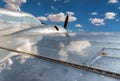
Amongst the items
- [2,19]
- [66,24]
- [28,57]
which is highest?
[28,57]

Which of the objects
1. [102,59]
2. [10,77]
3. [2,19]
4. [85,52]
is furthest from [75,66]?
[2,19]

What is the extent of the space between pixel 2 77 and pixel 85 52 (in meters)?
1.17

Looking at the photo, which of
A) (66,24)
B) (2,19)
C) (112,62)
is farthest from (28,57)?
(66,24)

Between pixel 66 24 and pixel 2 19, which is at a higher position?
pixel 2 19

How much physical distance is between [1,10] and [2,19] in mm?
360

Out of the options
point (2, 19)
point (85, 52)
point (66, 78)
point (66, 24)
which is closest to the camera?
point (66, 78)

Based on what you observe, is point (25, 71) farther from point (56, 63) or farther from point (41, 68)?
point (56, 63)

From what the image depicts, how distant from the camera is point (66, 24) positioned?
14500 mm

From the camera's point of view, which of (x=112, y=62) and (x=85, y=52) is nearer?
(x=112, y=62)

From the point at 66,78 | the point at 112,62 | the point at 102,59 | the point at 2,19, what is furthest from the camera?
the point at 2,19

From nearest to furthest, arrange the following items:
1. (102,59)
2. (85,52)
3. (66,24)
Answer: (102,59) < (85,52) < (66,24)

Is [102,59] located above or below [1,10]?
above

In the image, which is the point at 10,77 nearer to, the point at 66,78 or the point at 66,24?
the point at 66,78

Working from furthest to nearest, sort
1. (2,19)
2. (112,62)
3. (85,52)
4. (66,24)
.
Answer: (66,24)
(2,19)
(85,52)
(112,62)
